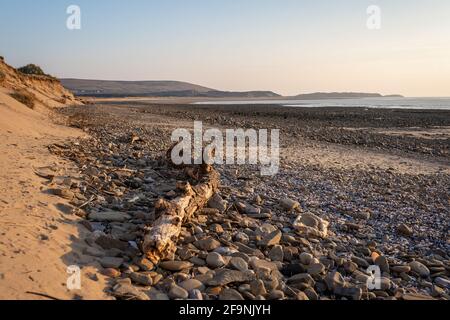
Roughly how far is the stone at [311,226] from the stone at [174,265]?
1.90 m

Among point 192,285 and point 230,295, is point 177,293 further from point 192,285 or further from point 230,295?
point 230,295

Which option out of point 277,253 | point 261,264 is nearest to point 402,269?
point 277,253

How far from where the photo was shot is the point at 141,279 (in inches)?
146

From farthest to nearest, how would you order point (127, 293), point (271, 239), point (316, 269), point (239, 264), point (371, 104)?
point (371, 104), point (271, 239), point (316, 269), point (239, 264), point (127, 293)

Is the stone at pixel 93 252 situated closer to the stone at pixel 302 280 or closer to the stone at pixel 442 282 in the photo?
the stone at pixel 302 280

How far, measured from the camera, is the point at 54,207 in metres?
4.80

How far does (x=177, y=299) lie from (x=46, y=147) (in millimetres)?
6032

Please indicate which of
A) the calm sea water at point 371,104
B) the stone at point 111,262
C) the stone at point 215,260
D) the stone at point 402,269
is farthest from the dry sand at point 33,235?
the calm sea water at point 371,104

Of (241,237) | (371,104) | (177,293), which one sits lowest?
(177,293)

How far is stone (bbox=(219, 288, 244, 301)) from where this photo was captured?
3.64m

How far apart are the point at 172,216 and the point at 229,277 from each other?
1108 millimetres

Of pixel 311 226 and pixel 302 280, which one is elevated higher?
pixel 311 226

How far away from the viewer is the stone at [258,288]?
3752mm
